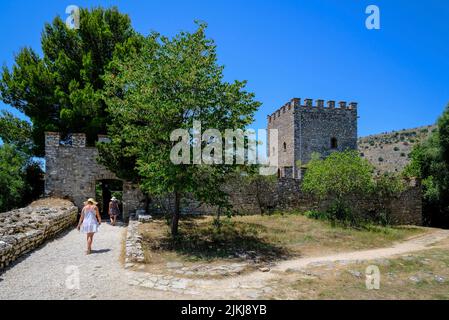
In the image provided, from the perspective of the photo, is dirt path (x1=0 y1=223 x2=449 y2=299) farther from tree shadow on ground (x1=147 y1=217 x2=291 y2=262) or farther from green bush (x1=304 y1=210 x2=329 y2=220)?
green bush (x1=304 y1=210 x2=329 y2=220)

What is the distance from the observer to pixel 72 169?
17828 mm

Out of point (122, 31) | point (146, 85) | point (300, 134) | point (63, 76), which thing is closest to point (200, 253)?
point (146, 85)

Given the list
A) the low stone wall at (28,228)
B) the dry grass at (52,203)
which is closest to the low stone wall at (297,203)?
the dry grass at (52,203)

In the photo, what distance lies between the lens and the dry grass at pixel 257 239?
10742mm

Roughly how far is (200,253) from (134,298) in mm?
4518

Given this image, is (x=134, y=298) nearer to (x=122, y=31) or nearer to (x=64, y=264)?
(x=64, y=264)

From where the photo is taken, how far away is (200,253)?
10.7 metres

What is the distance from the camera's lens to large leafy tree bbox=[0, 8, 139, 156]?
1875 centimetres

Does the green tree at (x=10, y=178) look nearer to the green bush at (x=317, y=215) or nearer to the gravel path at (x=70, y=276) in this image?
the gravel path at (x=70, y=276)

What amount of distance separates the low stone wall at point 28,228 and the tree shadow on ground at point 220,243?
11.7 ft

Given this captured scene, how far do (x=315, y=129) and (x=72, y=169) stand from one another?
19002mm

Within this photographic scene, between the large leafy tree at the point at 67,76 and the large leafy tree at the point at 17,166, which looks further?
the large leafy tree at the point at 67,76
